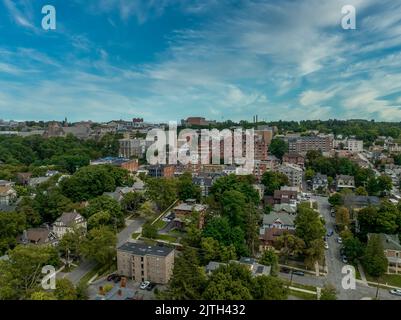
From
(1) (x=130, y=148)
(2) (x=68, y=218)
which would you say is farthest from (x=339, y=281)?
(1) (x=130, y=148)

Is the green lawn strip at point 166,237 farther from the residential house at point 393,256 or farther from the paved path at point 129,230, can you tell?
the residential house at point 393,256

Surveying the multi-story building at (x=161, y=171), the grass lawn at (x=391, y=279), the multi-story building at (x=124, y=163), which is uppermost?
the multi-story building at (x=124, y=163)

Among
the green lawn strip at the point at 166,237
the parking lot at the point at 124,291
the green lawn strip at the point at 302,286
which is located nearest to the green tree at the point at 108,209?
the green lawn strip at the point at 166,237

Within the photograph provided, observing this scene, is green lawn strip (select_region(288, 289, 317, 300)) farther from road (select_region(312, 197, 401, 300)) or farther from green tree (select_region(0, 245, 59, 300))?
green tree (select_region(0, 245, 59, 300))

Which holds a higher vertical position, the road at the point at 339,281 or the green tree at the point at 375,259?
the green tree at the point at 375,259

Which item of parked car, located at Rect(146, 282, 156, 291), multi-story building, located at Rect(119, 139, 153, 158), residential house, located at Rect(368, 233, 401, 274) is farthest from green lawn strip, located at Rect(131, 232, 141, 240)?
multi-story building, located at Rect(119, 139, 153, 158)

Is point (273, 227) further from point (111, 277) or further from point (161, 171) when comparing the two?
point (161, 171)
